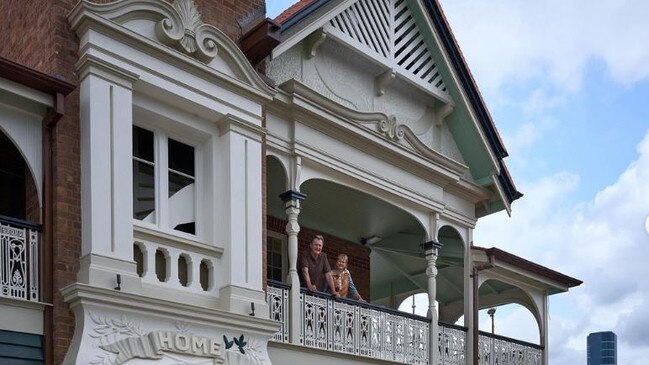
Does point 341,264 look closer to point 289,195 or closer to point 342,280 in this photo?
point 342,280

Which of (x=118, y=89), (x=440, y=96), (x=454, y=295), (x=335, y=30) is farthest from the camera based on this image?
(x=454, y=295)

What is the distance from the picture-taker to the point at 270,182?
15.0 meters

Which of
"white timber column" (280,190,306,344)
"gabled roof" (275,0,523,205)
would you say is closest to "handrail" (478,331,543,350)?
"gabled roof" (275,0,523,205)

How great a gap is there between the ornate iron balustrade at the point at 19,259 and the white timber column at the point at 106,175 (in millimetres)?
477

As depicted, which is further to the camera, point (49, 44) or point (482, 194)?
point (482, 194)

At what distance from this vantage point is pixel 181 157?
40.0 feet

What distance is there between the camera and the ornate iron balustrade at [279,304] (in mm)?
12819

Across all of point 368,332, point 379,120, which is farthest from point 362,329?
point 379,120

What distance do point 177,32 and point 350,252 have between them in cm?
764

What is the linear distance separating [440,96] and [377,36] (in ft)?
5.54

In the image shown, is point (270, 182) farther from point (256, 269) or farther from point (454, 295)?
point (454, 295)

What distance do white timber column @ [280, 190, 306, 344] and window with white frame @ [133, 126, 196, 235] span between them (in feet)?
5.33

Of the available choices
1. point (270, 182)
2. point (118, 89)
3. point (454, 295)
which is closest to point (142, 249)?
point (118, 89)

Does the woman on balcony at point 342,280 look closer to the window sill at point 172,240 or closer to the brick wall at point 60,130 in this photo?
the window sill at point 172,240
